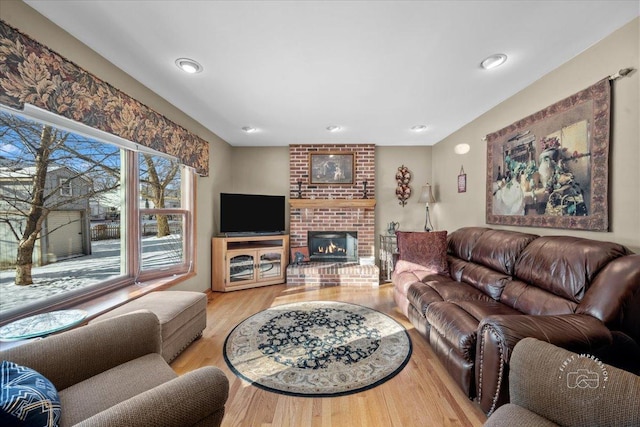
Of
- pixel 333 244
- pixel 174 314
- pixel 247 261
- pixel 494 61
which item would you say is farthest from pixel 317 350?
pixel 494 61

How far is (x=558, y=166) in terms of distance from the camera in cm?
191

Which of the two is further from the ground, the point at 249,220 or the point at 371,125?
the point at 371,125

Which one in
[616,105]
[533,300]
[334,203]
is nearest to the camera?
[616,105]

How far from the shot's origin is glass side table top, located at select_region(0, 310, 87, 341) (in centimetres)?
115

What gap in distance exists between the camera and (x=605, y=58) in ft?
5.22

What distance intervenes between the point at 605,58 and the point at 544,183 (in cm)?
92

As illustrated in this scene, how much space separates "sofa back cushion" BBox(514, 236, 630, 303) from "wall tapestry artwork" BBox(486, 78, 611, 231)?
0.76 ft

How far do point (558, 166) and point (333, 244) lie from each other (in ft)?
9.83

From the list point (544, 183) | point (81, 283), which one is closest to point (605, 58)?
point (544, 183)

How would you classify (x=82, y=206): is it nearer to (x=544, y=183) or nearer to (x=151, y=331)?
(x=151, y=331)

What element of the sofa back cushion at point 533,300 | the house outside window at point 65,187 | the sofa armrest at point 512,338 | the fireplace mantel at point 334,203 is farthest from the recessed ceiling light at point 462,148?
the house outside window at point 65,187

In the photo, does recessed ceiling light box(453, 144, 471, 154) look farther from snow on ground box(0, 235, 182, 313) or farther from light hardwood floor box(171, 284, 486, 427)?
snow on ground box(0, 235, 182, 313)

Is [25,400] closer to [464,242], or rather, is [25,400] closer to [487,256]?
[487,256]

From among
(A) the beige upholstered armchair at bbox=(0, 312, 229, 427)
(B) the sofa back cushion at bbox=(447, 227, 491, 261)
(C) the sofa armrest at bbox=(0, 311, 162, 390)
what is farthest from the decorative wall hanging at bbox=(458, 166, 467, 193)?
(C) the sofa armrest at bbox=(0, 311, 162, 390)
